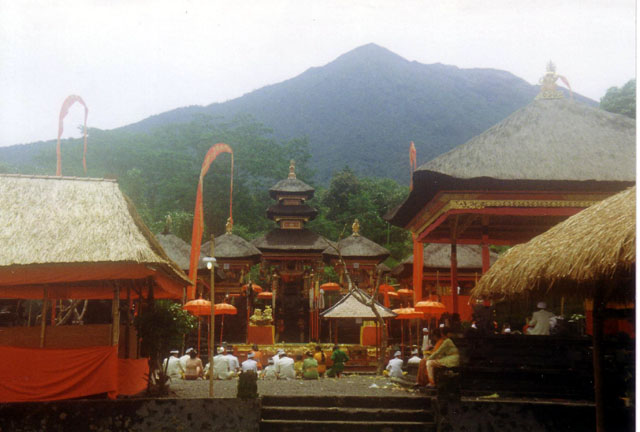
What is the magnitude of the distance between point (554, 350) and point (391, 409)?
2944 millimetres

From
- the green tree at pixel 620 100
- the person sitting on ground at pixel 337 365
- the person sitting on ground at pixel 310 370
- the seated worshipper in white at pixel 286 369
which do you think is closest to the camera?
the person sitting on ground at pixel 310 370

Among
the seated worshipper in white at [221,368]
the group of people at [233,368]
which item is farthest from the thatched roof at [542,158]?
the seated worshipper in white at [221,368]

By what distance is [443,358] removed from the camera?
34.0 ft

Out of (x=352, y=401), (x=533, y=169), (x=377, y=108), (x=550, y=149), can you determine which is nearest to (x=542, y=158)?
(x=550, y=149)

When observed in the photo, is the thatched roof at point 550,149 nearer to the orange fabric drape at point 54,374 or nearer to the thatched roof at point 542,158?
the thatched roof at point 542,158

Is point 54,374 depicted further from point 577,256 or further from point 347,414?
point 577,256

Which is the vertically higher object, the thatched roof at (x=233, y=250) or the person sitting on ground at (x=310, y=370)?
the thatched roof at (x=233, y=250)

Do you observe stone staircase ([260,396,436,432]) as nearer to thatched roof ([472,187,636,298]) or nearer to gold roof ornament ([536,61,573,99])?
thatched roof ([472,187,636,298])

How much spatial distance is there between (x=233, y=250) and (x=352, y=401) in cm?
1949

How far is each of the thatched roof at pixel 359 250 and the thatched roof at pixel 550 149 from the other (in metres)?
A: 15.8

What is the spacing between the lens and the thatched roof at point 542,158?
12.9m

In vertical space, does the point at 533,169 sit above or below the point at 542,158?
below

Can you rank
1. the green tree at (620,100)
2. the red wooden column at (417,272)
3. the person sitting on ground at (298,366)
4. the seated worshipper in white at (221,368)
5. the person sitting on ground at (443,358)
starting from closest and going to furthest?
the person sitting on ground at (443,358) < the seated worshipper in white at (221,368) < the red wooden column at (417,272) < the person sitting on ground at (298,366) < the green tree at (620,100)

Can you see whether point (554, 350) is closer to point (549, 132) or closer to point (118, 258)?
point (549, 132)
